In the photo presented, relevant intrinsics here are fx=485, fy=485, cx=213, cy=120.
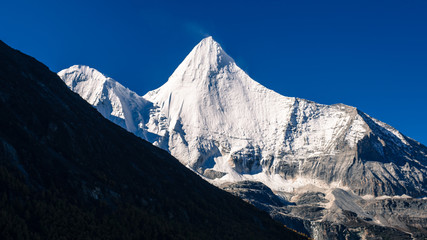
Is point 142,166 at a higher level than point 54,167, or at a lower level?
higher

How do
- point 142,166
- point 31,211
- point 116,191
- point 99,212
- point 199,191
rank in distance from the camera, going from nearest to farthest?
point 31,211 < point 99,212 < point 116,191 < point 142,166 < point 199,191

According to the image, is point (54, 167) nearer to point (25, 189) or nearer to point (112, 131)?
point (25, 189)

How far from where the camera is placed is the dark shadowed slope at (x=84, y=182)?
71500 millimetres

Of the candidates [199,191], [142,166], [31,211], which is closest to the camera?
[31,211]

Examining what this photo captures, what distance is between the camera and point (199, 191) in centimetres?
12350

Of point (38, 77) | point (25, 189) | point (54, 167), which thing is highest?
point (38, 77)

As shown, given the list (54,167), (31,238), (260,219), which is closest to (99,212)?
(54,167)

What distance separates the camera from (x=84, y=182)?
281 ft

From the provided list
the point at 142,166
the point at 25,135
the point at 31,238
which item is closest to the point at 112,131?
the point at 142,166

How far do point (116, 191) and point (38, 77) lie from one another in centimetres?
4283

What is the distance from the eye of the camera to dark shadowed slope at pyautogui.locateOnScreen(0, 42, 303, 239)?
71500 millimetres

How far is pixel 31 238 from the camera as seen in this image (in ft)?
211

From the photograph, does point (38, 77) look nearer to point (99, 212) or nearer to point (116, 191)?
point (116, 191)

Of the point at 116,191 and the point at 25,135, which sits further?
the point at 116,191
